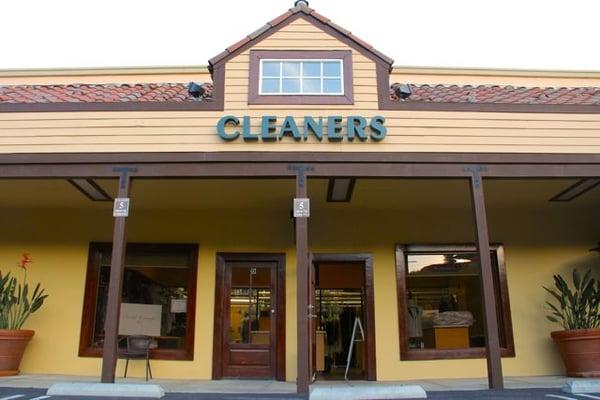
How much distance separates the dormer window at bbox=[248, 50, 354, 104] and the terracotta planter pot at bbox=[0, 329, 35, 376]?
15.1 feet

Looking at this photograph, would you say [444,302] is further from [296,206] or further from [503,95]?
[296,206]

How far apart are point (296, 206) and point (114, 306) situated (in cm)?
223

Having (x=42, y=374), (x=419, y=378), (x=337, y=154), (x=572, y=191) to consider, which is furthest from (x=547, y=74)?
(x=42, y=374)

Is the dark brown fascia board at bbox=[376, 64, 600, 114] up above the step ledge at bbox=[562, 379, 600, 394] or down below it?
above

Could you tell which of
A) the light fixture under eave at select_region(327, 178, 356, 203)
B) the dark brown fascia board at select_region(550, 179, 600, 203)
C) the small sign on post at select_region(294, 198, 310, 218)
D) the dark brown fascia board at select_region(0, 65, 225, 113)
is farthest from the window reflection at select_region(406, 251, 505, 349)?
the dark brown fascia board at select_region(0, 65, 225, 113)

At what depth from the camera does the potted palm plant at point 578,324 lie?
7.18 meters

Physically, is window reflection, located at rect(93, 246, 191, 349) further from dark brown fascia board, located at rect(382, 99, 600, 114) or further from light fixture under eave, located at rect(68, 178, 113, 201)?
dark brown fascia board, located at rect(382, 99, 600, 114)

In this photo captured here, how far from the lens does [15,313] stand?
7.96 m

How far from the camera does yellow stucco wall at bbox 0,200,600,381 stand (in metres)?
8.00

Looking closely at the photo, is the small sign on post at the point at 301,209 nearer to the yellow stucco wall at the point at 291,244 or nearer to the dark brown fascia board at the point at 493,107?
the dark brown fascia board at the point at 493,107

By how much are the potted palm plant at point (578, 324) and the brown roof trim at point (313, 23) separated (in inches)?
164

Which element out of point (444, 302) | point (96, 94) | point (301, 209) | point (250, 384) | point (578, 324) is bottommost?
point (250, 384)

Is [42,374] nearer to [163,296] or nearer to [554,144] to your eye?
[163,296]

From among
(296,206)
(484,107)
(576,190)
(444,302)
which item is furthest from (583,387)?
(296,206)
